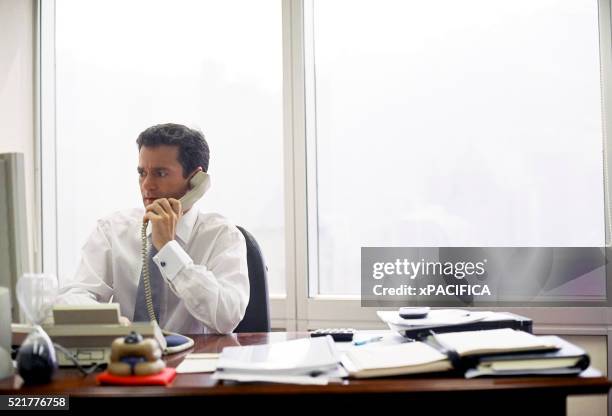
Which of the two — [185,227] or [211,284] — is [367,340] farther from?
[185,227]

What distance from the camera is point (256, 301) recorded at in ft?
7.29

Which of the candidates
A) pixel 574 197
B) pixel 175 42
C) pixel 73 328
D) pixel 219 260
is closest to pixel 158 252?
pixel 219 260

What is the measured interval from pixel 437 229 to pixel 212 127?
3.74ft

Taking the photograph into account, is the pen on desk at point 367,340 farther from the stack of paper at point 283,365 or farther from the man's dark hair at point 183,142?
the man's dark hair at point 183,142

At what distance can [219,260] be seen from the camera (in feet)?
7.18

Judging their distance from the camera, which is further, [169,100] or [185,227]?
[169,100]

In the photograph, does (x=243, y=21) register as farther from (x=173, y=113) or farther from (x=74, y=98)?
(x=74, y=98)

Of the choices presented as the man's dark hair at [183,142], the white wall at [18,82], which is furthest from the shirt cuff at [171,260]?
the white wall at [18,82]

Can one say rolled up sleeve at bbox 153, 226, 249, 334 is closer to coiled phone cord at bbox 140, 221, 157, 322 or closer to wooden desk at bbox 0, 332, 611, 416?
coiled phone cord at bbox 140, 221, 157, 322

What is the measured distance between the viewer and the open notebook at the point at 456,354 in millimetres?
1362

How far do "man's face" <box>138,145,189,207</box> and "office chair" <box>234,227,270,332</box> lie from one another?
0.37 meters

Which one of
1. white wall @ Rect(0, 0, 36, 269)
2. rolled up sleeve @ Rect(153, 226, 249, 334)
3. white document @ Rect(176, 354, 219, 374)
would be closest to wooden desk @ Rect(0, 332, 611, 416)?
white document @ Rect(176, 354, 219, 374)

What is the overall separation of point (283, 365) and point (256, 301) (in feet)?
2.72

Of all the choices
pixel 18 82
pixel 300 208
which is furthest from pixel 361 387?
pixel 18 82
